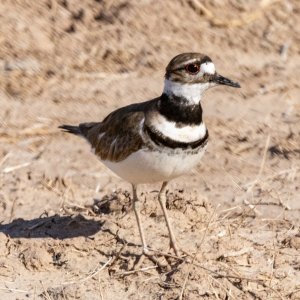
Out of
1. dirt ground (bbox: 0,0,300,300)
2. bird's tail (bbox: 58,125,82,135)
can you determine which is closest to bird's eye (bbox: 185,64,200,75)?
dirt ground (bbox: 0,0,300,300)

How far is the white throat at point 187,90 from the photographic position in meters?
6.29

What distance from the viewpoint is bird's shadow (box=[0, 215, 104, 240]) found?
6918 millimetres

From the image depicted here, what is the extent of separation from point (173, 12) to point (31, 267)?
182 inches

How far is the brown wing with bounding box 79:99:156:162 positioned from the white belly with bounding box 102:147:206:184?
0.07m

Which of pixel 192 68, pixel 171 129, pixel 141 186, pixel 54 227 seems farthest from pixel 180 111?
pixel 141 186

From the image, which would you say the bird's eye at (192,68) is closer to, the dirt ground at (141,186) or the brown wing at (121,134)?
the brown wing at (121,134)

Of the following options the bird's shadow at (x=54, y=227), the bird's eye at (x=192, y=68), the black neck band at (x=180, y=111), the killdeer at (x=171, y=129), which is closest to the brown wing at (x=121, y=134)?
the killdeer at (x=171, y=129)

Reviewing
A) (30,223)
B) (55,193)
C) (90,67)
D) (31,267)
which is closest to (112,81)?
(90,67)

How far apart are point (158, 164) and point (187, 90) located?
546 mm

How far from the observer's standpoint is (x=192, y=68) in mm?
6273

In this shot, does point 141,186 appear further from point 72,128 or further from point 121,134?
point 121,134

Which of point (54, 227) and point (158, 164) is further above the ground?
point (158, 164)

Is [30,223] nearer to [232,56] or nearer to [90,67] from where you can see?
[90,67]

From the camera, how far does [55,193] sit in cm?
792
